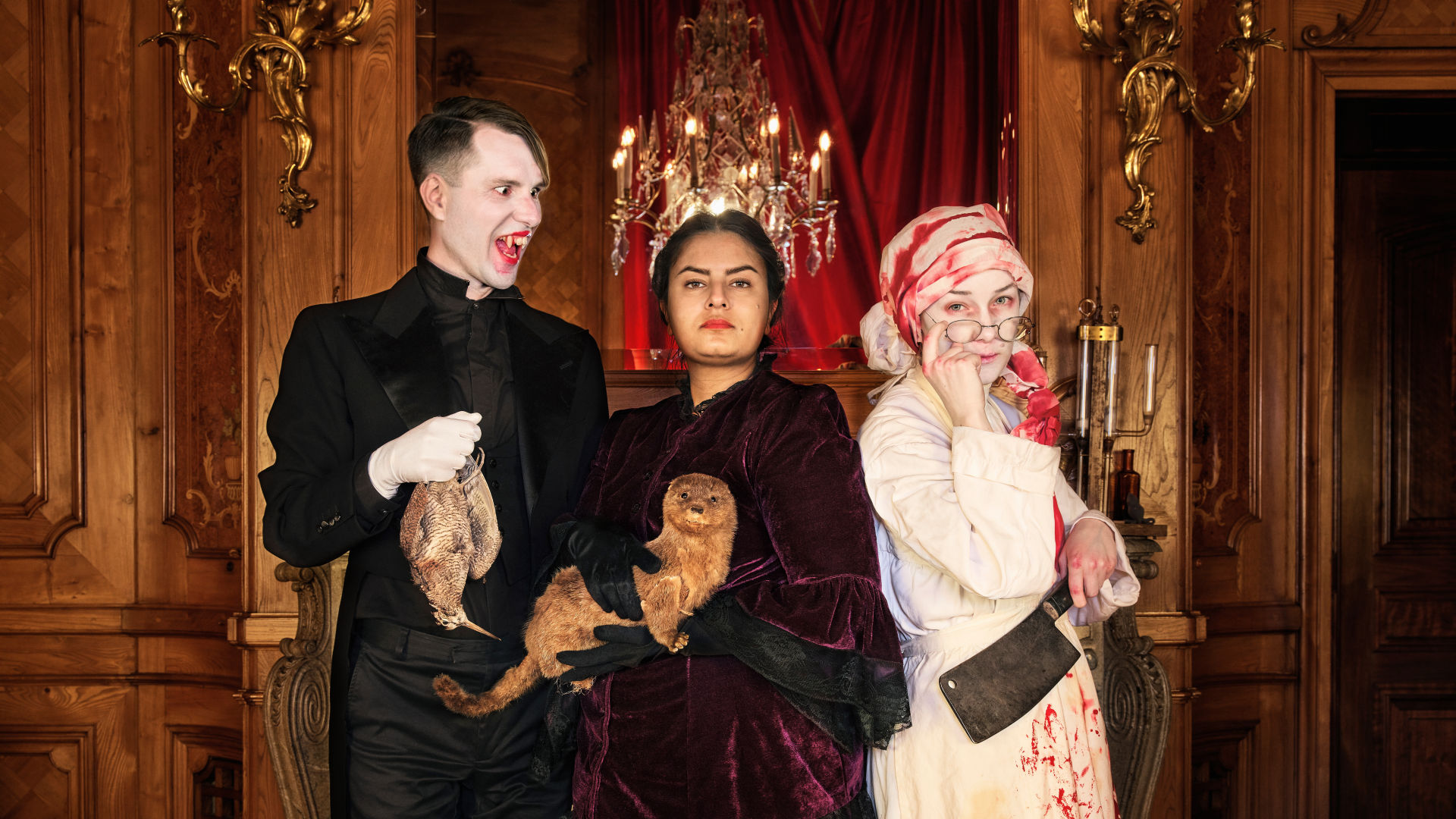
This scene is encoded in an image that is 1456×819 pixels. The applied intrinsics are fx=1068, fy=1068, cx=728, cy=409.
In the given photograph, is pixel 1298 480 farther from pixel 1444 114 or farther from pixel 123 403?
pixel 123 403

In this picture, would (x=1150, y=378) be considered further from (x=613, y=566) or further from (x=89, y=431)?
(x=89, y=431)

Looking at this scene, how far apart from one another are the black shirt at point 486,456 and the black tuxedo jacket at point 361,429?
16 mm

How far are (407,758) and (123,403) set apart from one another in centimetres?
228

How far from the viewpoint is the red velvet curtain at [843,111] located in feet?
17.0

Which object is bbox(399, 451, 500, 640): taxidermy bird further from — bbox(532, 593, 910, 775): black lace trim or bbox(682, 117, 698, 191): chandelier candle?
bbox(682, 117, 698, 191): chandelier candle

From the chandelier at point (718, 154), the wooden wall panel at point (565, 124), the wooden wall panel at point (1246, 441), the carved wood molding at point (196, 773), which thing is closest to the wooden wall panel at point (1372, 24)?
the wooden wall panel at point (1246, 441)

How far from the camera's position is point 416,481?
5.49 ft

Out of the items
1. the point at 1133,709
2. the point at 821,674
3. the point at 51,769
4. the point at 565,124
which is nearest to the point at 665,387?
the point at 821,674

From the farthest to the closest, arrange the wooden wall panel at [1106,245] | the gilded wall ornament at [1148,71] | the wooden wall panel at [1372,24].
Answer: the wooden wall panel at [1372,24] < the wooden wall panel at [1106,245] < the gilded wall ornament at [1148,71]

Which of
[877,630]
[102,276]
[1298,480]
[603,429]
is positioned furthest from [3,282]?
[1298,480]

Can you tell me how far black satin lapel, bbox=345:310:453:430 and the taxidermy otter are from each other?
0.36 m

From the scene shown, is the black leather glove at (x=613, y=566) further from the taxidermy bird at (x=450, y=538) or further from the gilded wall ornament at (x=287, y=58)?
the gilded wall ornament at (x=287, y=58)

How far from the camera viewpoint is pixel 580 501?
6.26ft

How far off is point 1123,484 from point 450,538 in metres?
1.95
